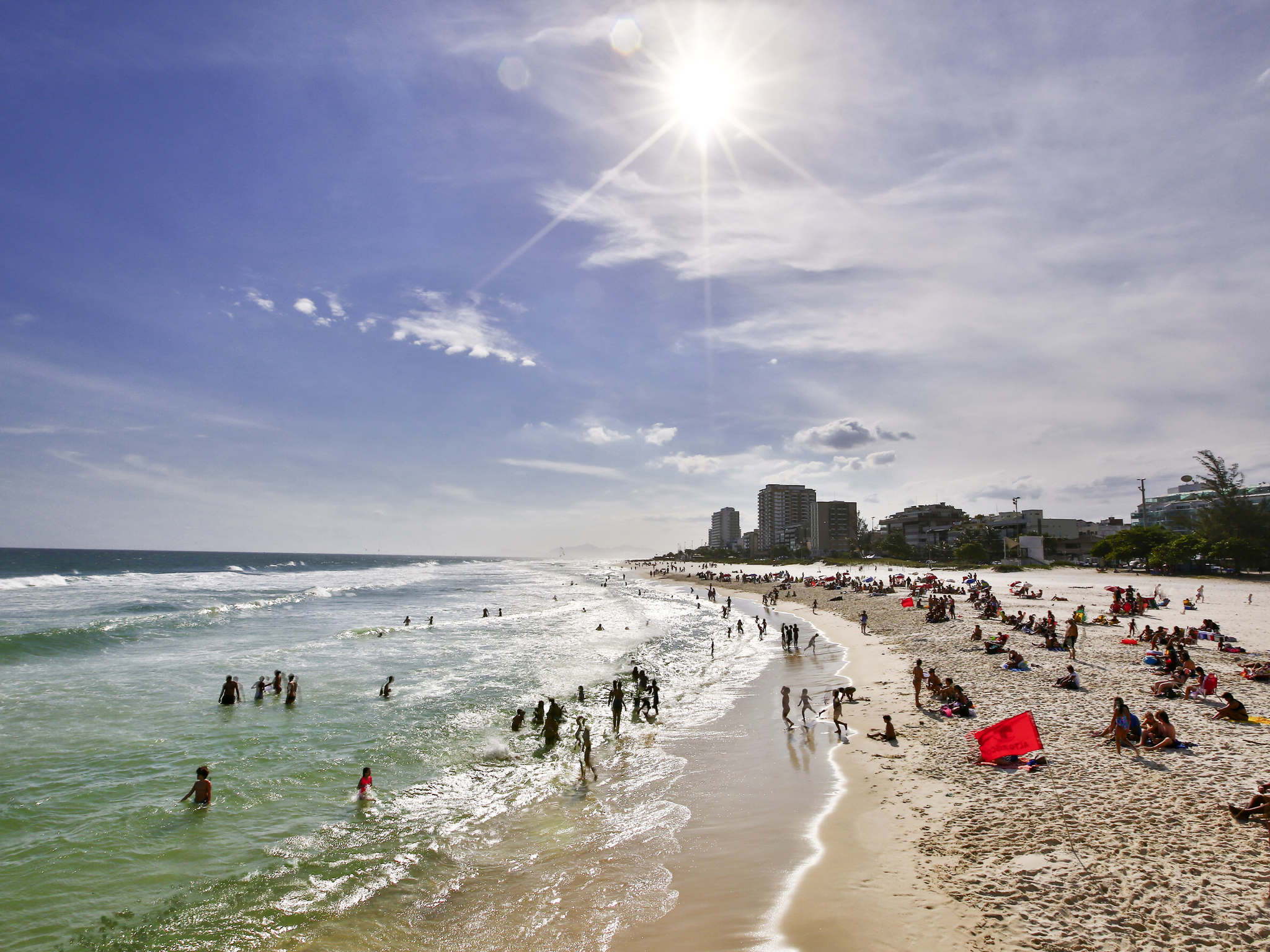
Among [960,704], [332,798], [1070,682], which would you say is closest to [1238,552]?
[1070,682]

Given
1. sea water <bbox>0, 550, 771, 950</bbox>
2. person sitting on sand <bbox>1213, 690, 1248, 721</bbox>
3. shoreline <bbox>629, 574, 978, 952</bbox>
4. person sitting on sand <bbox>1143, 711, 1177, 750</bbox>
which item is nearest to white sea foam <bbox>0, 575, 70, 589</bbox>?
sea water <bbox>0, 550, 771, 950</bbox>

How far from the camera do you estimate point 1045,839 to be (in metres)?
8.80

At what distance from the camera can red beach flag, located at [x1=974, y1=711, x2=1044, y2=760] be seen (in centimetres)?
1193

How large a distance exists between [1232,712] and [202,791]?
2203 centimetres

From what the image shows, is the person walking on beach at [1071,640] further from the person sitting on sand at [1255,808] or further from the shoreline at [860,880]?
the person sitting on sand at [1255,808]

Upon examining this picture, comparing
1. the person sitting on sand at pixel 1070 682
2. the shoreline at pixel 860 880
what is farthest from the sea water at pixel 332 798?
the person sitting on sand at pixel 1070 682

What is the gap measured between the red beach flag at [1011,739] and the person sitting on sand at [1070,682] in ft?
21.4

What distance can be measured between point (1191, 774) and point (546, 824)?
11359 millimetres

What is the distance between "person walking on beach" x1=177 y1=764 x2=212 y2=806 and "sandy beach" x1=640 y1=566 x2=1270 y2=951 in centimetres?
1142

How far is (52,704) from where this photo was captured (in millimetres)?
20031

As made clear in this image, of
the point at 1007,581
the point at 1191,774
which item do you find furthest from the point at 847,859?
the point at 1007,581

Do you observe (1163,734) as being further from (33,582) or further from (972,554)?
(33,582)

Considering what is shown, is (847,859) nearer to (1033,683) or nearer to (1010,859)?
(1010,859)

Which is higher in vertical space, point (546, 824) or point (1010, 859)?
point (1010, 859)
